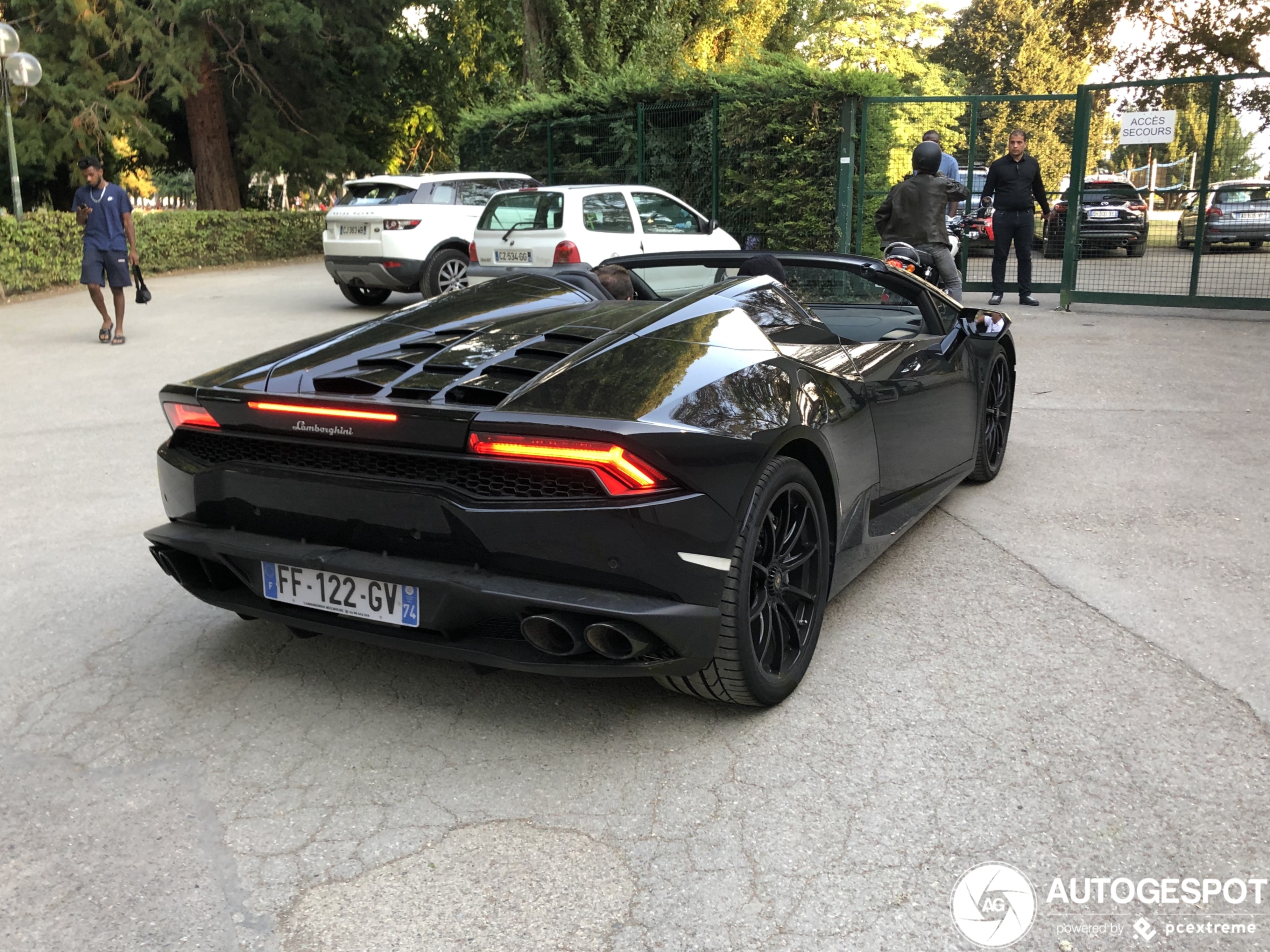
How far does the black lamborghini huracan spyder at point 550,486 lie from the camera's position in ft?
9.61

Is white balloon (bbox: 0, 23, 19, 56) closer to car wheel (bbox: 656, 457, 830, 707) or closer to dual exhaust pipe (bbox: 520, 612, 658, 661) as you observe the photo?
car wheel (bbox: 656, 457, 830, 707)

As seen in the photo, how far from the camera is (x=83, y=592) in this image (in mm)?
4492

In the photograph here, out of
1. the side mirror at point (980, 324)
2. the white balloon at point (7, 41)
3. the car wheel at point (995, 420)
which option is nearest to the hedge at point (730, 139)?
the white balloon at point (7, 41)

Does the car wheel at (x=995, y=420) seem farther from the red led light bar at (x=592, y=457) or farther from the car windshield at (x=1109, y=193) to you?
the car windshield at (x=1109, y=193)

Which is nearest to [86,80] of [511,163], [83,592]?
Result: [511,163]

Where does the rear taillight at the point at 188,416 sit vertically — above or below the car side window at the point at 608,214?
below

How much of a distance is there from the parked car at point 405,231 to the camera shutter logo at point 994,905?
12.2 metres

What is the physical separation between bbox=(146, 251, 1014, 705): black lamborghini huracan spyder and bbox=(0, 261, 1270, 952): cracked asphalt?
294 mm

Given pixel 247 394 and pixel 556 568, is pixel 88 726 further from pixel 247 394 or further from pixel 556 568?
pixel 556 568

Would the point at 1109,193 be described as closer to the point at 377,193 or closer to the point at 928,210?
the point at 928,210

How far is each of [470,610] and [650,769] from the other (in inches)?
25.6

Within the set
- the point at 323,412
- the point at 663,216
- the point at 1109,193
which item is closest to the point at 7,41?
the point at 663,216

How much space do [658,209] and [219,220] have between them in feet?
48.2

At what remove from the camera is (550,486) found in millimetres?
2963
